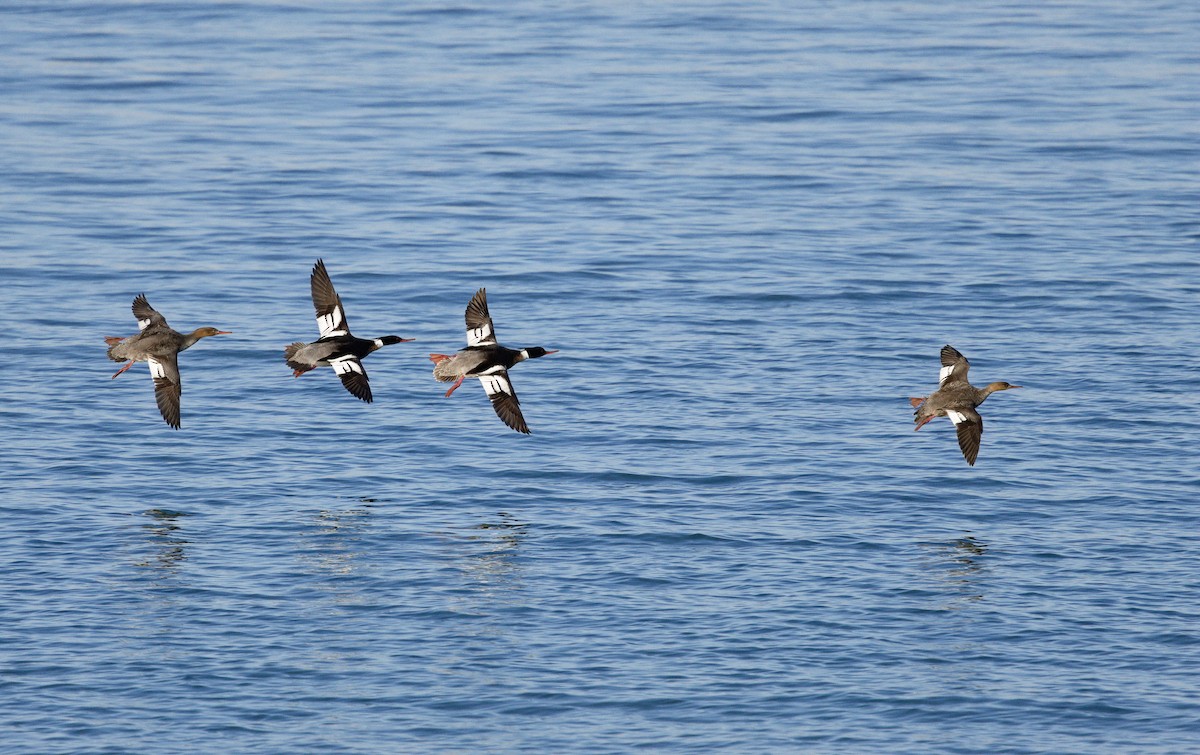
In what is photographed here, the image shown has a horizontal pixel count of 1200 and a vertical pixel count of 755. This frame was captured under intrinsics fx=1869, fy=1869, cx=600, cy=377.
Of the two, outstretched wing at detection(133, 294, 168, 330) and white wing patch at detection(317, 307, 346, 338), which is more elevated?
outstretched wing at detection(133, 294, 168, 330)

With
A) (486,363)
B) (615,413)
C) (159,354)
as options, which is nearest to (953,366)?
(486,363)

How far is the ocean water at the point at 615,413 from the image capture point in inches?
960

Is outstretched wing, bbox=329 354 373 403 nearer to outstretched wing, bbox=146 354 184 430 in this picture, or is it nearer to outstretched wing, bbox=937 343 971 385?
outstretched wing, bbox=146 354 184 430

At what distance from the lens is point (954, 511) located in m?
30.5

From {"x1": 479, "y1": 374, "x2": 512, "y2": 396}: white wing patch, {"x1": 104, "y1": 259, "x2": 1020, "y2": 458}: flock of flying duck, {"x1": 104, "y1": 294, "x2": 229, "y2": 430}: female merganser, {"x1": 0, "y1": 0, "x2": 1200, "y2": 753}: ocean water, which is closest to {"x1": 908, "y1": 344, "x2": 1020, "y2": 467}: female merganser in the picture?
{"x1": 104, "y1": 259, "x2": 1020, "y2": 458}: flock of flying duck

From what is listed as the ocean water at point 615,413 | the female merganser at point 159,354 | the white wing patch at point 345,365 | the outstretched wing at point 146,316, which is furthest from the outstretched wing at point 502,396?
the outstretched wing at point 146,316

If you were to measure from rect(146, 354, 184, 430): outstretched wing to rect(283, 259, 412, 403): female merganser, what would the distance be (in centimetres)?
182

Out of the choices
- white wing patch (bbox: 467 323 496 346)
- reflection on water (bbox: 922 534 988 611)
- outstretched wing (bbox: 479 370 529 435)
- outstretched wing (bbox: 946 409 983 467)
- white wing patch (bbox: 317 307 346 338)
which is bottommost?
reflection on water (bbox: 922 534 988 611)

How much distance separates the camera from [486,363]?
86.2ft

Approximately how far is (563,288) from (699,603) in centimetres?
1733

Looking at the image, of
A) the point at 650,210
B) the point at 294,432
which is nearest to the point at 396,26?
the point at 650,210

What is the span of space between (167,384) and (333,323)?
8.36 feet

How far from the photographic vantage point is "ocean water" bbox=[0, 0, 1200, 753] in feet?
80.0

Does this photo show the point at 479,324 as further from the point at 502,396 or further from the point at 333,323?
the point at 333,323
